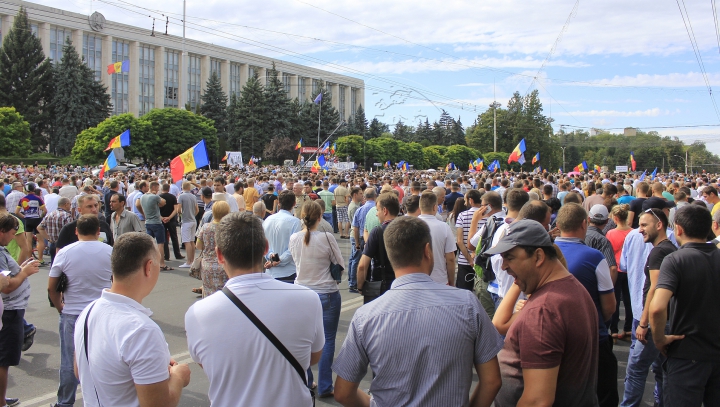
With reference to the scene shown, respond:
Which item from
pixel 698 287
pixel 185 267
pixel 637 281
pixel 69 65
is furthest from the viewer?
pixel 69 65

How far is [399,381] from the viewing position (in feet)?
8.19

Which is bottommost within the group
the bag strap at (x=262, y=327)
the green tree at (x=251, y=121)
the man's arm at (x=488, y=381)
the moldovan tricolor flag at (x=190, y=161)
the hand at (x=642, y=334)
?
the hand at (x=642, y=334)

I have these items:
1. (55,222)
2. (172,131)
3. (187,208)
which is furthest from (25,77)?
(55,222)

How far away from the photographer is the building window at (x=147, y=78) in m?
88.4

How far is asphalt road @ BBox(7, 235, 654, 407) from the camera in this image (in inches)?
214

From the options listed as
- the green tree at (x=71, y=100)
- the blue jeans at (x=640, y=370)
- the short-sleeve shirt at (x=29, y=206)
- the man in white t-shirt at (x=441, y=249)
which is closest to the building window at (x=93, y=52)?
the green tree at (x=71, y=100)

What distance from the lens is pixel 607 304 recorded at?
13.2 ft

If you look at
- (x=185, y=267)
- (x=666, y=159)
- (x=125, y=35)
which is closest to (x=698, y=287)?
(x=185, y=267)

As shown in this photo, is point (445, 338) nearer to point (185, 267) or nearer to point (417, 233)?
point (417, 233)

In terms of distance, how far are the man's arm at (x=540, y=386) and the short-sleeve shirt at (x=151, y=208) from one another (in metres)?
10.7

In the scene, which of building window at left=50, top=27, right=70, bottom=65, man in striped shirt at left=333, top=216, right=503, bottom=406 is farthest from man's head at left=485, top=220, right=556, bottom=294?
building window at left=50, top=27, right=70, bottom=65

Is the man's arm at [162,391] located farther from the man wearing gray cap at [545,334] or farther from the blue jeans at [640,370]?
the blue jeans at [640,370]

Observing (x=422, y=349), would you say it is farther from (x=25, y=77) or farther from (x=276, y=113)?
(x=25, y=77)

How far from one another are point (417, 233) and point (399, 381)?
2.29 ft
